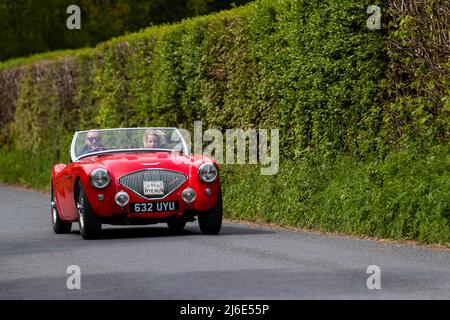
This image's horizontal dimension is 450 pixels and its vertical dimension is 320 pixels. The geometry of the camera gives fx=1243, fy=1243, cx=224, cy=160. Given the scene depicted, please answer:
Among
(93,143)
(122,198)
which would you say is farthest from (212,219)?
(93,143)

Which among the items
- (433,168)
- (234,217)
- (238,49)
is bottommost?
(234,217)

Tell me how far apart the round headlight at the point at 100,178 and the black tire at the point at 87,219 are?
22cm

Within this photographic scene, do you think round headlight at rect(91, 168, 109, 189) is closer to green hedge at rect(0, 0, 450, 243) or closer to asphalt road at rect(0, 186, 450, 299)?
asphalt road at rect(0, 186, 450, 299)

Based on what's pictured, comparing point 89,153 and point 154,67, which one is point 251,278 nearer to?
point 89,153

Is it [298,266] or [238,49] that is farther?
[238,49]

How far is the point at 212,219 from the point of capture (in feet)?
51.2

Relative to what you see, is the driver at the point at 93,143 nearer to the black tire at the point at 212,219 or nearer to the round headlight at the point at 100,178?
the round headlight at the point at 100,178

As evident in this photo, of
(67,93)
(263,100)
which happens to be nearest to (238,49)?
(263,100)

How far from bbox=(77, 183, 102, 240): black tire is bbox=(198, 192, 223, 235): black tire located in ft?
4.29

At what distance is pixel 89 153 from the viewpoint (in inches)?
658

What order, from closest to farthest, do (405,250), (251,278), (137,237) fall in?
1. (251,278)
2. (405,250)
3. (137,237)

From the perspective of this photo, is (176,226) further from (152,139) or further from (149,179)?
(149,179)

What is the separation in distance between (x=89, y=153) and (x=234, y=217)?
3.56 metres

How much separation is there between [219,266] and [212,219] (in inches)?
160
